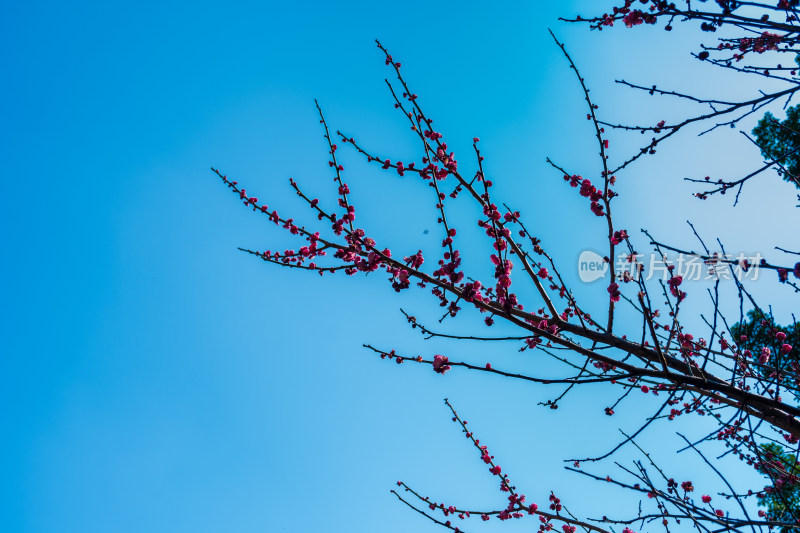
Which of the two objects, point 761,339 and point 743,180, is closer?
point 743,180

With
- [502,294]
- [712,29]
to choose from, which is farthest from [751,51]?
[502,294]

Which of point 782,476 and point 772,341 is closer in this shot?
point 772,341

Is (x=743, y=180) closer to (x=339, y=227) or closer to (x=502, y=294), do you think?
(x=502, y=294)

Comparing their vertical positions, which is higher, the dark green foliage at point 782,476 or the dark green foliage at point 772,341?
the dark green foliage at point 772,341

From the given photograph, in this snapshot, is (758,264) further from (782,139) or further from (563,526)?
(782,139)

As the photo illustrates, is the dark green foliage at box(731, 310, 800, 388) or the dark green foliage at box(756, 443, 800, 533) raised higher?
the dark green foliage at box(731, 310, 800, 388)

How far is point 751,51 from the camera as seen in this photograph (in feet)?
14.3

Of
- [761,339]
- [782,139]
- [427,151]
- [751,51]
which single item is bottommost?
[427,151]

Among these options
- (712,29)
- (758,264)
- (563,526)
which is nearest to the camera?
(758,264)

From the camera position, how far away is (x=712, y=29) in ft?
11.7

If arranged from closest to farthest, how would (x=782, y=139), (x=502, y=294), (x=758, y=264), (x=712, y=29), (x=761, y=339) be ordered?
(x=758, y=264), (x=502, y=294), (x=712, y=29), (x=761, y=339), (x=782, y=139)

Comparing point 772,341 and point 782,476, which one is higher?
point 772,341

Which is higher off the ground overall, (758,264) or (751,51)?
(751,51)

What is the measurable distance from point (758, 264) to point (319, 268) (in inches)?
116
